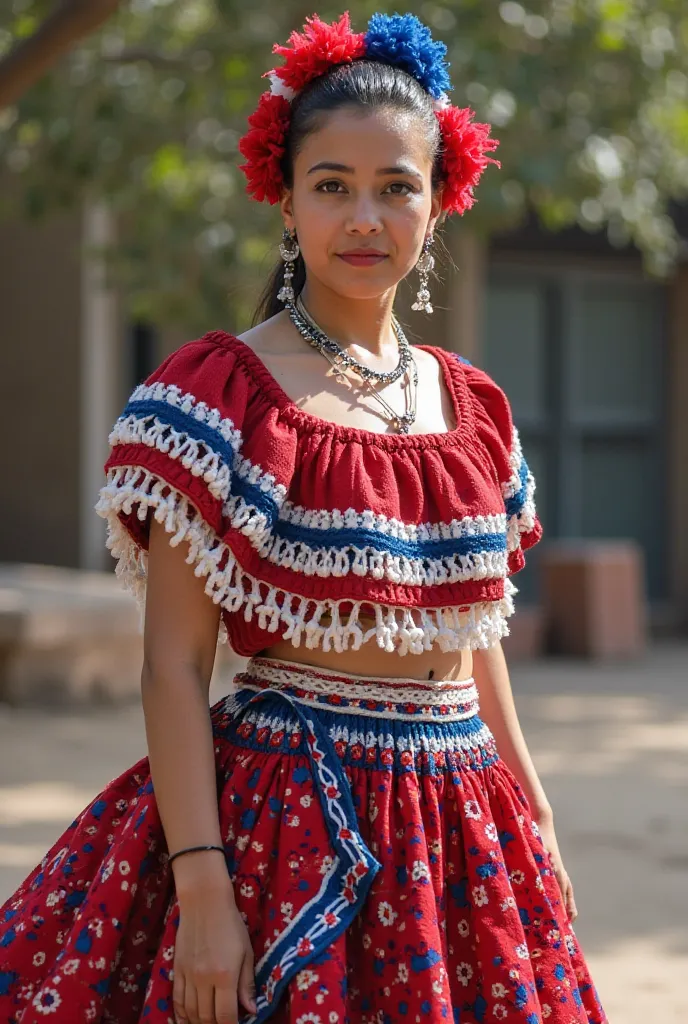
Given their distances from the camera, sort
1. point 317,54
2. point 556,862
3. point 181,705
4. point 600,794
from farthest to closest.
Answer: point 600,794
point 556,862
point 317,54
point 181,705

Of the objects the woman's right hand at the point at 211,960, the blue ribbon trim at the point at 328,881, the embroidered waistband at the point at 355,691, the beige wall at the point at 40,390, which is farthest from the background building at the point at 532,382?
the woman's right hand at the point at 211,960

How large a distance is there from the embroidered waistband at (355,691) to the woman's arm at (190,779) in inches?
4.4

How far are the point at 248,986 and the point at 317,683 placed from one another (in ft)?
1.34

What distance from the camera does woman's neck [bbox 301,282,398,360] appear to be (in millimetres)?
2207

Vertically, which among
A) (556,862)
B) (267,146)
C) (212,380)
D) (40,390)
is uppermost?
(40,390)

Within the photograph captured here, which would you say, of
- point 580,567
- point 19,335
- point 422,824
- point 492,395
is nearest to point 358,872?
point 422,824

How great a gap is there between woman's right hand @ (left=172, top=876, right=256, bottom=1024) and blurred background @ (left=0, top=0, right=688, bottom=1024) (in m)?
1.20

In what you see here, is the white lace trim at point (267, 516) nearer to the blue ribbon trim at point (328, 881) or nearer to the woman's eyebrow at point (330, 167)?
the blue ribbon trim at point (328, 881)

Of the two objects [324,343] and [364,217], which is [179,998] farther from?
[364,217]

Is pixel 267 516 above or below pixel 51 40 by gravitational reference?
below

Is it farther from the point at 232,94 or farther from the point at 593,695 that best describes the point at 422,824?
the point at 593,695

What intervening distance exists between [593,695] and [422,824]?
666 centimetres

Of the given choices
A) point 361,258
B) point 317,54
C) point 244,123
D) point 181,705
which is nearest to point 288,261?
point 361,258

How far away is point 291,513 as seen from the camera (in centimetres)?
201
